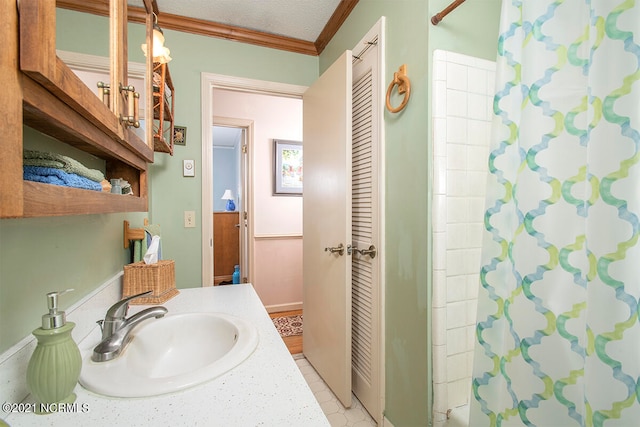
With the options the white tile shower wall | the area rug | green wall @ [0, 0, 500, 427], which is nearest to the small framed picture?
green wall @ [0, 0, 500, 427]

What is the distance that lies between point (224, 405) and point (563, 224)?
32.5 inches

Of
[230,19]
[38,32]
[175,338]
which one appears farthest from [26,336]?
Answer: [230,19]

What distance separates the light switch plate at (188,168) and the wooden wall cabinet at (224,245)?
7.11 ft

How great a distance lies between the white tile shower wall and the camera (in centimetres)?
114

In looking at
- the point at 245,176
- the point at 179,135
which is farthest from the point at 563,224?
the point at 245,176

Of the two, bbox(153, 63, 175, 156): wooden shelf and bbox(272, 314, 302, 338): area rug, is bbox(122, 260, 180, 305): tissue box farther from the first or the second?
bbox(272, 314, 302, 338): area rug

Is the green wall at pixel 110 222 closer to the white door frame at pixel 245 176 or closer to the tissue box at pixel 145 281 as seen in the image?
the tissue box at pixel 145 281

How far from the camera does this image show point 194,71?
1.86 metres

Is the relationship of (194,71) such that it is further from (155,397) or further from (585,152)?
(585,152)

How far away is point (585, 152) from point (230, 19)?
201 centimetres

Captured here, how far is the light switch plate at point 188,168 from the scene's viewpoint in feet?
6.03

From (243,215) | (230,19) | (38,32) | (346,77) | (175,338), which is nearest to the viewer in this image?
(38,32)

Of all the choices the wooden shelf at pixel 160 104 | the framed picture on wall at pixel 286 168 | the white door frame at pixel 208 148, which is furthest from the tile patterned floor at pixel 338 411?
the framed picture on wall at pixel 286 168

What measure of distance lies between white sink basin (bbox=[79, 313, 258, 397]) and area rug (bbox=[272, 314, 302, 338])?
1.67 meters
